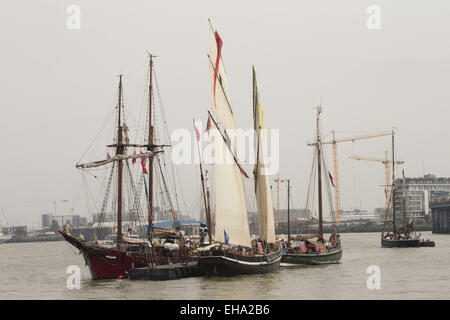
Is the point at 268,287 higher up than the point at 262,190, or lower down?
lower down

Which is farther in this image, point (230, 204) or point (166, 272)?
point (230, 204)

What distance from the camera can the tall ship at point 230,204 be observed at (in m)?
59.8

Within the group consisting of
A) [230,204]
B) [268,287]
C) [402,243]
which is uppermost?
[230,204]

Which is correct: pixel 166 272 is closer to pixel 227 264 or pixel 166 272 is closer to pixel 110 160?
pixel 227 264

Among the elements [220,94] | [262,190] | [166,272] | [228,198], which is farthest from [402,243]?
[166,272]

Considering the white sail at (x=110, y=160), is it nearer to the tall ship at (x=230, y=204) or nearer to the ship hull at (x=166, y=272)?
the tall ship at (x=230, y=204)

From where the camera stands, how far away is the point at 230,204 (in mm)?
61281

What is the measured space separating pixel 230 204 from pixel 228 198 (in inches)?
24.0

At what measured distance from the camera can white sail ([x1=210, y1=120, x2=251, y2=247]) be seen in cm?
6025

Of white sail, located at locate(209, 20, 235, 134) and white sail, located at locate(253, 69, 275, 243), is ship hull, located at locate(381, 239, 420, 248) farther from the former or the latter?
white sail, located at locate(209, 20, 235, 134)

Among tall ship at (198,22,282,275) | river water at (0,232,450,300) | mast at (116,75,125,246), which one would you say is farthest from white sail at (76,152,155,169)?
river water at (0,232,450,300)
